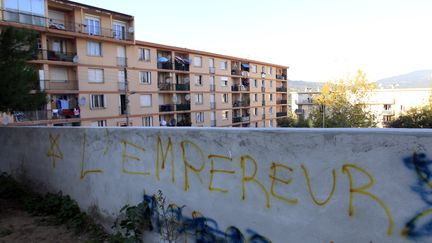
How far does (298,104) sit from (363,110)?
166ft

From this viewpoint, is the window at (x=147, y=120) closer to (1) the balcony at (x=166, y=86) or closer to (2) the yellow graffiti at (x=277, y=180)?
(1) the balcony at (x=166, y=86)

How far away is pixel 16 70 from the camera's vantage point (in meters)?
6.49

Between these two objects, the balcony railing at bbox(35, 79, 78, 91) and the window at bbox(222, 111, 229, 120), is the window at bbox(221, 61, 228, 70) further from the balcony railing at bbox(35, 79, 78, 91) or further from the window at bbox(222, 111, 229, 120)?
the balcony railing at bbox(35, 79, 78, 91)

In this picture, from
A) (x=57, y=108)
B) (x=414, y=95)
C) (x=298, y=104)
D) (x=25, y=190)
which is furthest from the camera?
(x=298, y=104)

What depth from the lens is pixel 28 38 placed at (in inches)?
274

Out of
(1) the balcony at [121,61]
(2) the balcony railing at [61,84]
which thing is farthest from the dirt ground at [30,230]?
(1) the balcony at [121,61]

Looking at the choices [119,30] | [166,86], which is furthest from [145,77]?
[119,30]

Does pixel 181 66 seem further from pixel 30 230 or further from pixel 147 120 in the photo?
pixel 30 230

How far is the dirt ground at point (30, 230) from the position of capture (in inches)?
194

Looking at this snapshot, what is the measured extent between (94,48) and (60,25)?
350 cm

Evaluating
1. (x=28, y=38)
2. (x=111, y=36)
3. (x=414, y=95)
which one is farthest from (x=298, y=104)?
(x=28, y=38)

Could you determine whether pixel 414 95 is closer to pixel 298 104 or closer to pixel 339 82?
pixel 298 104

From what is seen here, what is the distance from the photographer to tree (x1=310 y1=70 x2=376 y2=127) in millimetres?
33594

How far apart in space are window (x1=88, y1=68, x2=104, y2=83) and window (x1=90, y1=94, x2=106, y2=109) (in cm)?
150
